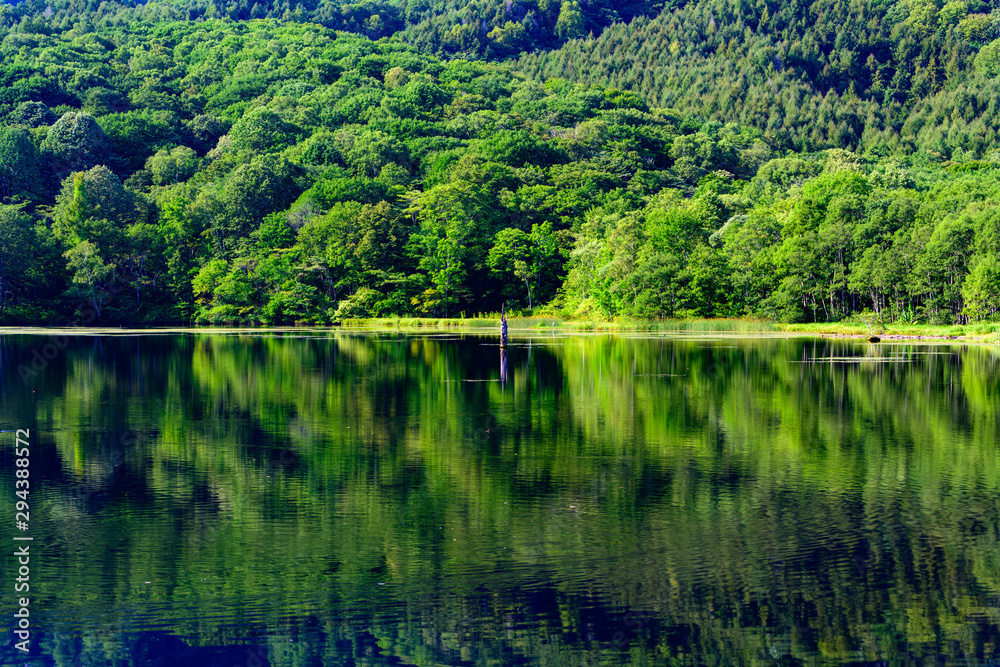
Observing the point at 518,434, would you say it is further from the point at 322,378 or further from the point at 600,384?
the point at 322,378

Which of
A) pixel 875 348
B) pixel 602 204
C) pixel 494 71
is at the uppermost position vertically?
pixel 494 71

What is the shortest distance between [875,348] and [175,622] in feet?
150

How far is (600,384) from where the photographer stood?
30266 mm

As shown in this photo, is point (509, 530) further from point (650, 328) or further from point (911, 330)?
point (650, 328)

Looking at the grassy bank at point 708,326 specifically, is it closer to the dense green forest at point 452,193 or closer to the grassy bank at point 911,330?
the grassy bank at point 911,330

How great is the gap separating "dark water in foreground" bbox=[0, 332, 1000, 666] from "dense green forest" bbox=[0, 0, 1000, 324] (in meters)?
48.5

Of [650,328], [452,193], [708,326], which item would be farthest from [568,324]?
[452,193]

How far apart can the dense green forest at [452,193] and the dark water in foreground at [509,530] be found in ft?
159

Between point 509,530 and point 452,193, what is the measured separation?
9272 centimetres

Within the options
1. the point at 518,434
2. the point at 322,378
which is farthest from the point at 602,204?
the point at 518,434

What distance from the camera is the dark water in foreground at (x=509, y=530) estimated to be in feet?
30.1

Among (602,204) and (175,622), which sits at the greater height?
(602,204)

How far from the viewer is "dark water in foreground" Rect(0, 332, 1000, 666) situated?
9164 millimetres

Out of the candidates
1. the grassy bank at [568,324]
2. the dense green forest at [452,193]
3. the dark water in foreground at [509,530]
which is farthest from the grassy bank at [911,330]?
the dark water in foreground at [509,530]
